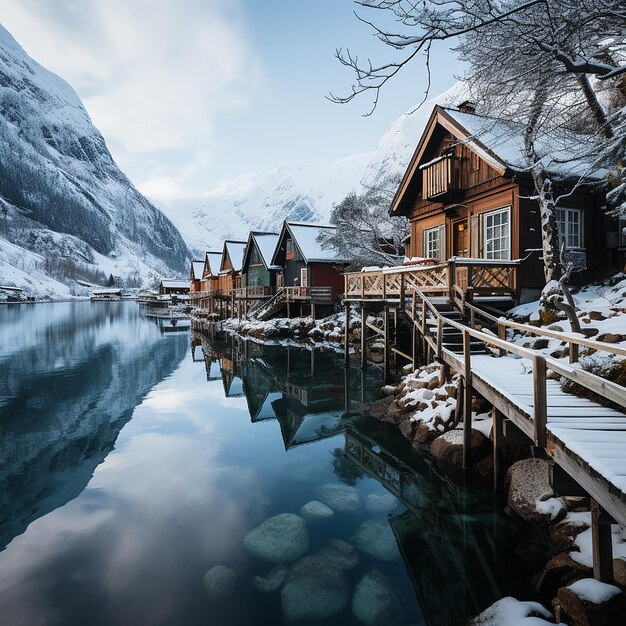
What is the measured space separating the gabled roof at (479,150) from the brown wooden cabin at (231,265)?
31.1 meters

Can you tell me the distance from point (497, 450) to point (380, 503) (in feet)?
7.46

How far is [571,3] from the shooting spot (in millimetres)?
6262

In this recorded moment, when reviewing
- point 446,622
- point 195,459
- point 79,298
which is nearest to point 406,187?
point 195,459

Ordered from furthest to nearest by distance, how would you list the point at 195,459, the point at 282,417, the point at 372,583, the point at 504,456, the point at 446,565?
1. the point at 282,417
2. the point at 195,459
3. the point at 504,456
4. the point at 446,565
5. the point at 372,583

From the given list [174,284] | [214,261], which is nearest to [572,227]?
[214,261]

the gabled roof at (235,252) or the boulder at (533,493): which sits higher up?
the gabled roof at (235,252)

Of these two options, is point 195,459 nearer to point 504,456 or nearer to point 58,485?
point 58,485

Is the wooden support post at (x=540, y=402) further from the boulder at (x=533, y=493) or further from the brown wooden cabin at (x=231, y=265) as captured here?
the brown wooden cabin at (x=231, y=265)

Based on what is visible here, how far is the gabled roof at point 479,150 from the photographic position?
14.5 meters

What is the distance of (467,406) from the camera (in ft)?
26.4

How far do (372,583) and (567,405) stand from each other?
3.56m

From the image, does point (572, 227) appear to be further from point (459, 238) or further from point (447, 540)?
point (447, 540)

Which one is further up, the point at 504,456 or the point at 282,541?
the point at 504,456

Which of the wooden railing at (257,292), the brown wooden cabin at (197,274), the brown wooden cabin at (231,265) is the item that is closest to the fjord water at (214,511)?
the wooden railing at (257,292)
